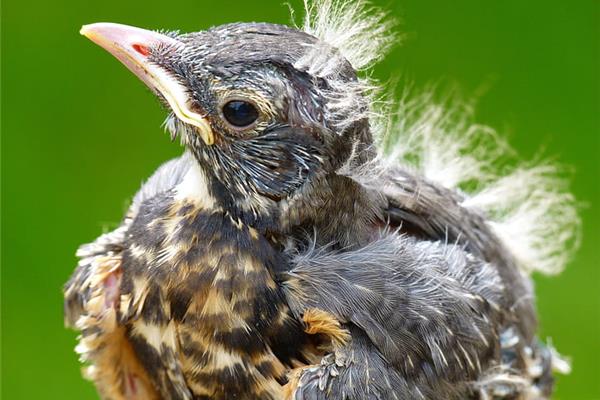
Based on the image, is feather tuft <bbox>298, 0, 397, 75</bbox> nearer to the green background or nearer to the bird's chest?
the bird's chest

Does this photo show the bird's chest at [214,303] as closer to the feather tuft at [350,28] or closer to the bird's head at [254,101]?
the bird's head at [254,101]

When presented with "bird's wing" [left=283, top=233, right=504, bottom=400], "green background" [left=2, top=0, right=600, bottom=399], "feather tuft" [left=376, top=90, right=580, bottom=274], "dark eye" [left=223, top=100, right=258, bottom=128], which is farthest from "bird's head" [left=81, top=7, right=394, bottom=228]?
"green background" [left=2, top=0, right=600, bottom=399]

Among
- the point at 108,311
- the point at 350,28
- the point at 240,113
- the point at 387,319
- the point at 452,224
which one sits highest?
the point at 350,28

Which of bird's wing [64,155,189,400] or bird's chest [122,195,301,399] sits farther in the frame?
bird's wing [64,155,189,400]

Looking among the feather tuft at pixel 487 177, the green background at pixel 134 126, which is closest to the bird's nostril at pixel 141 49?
the feather tuft at pixel 487 177

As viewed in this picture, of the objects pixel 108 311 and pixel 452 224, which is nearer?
pixel 108 311

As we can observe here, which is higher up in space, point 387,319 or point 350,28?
point 350,28

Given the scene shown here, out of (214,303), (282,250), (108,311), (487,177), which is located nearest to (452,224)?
(487,177)

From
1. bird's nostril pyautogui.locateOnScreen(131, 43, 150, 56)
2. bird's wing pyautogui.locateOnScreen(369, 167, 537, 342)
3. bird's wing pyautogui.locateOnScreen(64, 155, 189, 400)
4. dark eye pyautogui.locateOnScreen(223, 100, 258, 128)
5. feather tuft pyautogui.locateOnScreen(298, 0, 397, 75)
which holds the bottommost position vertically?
bird's wing pyautogui.locateOnScreen(64, 155, 189, 400)

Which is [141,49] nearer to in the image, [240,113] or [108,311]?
[240,113]
